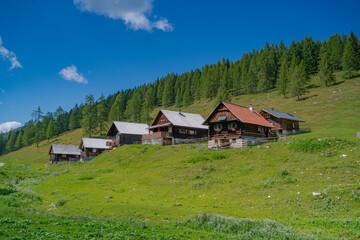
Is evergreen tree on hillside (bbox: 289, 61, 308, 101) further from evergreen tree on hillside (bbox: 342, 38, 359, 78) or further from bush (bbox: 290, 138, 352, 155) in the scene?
bush (bbox: 290, 138, 352, 155)

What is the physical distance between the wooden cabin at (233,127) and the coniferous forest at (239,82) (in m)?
55.4

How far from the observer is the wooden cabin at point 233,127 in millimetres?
47688

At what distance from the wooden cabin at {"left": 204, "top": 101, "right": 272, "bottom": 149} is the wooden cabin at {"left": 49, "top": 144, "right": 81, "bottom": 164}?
6085cm

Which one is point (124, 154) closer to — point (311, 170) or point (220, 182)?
point (220, 182)

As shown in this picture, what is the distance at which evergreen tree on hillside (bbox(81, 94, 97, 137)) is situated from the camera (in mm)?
110125

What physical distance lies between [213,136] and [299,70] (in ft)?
223

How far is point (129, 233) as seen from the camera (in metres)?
12.9

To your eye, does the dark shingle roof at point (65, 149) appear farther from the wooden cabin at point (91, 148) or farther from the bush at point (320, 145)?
the bush at point (320, 145)

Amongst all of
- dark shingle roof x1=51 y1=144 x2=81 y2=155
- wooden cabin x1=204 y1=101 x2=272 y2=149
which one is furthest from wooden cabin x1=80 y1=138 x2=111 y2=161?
wooden cabin x1=204 y1=101 x2=272 y2=149

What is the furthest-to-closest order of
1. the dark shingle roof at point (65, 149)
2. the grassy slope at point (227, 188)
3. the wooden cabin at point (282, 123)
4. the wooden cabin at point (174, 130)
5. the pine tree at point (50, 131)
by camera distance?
the pine tree at point (50, 131) → the dark shingle roof at point (65, 149) → the wooden cabin at point (282, 123) → the wooden cabin at point (174, 130) → the grassy slope at point (227, 188)

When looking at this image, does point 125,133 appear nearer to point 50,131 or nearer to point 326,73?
point 326,73

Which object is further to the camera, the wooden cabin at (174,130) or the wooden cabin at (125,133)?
the wooden cabin at (125,133)

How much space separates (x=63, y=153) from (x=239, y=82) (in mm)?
98443

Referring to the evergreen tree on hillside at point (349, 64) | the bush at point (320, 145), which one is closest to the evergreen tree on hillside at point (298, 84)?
the evergreen tree on hillside at point (349, 64)
